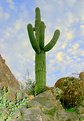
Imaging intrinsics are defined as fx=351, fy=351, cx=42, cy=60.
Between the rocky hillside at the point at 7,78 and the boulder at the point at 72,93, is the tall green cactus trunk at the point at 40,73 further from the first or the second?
the rocky hillside at the point at 7,78

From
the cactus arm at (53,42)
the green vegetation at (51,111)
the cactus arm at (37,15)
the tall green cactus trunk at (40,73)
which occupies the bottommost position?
the green vegetation at (51,111)

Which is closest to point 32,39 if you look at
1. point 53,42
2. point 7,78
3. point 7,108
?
point 53,42

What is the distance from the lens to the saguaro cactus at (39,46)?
23.3 m

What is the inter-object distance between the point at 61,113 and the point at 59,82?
7162mm

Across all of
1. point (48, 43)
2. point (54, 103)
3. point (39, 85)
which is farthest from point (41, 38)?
point (54, 103)

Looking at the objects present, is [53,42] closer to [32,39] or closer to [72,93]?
[32,39]

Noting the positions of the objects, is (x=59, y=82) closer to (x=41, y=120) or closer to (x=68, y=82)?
(x=68, y=82)

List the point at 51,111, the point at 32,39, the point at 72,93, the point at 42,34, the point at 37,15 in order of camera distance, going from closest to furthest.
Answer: the point at 51,111
the point at 72,93
the point at 32,39
the point at 42,34
the point at 37,15

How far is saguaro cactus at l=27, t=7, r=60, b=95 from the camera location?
2328 cm

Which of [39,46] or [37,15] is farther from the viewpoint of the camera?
[37,15]

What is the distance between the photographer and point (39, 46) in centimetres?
2419

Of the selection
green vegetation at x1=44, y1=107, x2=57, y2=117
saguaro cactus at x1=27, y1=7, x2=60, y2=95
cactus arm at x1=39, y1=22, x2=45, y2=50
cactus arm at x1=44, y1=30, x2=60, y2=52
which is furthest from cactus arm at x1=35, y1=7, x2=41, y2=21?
green vegetation at x1=44, y1=107, x2=57, y2=117

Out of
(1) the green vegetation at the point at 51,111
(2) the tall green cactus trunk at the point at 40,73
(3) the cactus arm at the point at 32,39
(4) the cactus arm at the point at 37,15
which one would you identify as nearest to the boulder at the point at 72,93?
(2) the tall green cactus trunk at the point at 40,73

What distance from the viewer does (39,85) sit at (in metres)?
23.3
